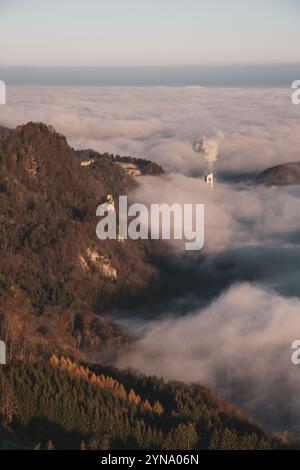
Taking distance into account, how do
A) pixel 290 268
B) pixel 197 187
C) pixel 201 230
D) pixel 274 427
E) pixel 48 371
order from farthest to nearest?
pixel 197 187 → pixel 201 230 → pixel 290 268 → pixel 274 427 → pixel 48 371

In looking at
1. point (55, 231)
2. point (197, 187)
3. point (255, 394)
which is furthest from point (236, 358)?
point (197, 187)

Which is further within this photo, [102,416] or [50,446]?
[102,416]

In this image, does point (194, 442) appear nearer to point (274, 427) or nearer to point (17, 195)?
point (274, 427)

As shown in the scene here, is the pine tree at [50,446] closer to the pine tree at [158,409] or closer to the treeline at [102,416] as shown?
the treeline at [102,416]

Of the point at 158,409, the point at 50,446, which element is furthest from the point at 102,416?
the point at 158,409

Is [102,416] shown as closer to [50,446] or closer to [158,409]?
[50,446]

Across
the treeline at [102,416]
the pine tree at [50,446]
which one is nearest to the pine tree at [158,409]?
the treeline at [102,416]

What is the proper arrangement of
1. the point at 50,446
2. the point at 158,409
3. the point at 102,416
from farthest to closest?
the point at 158,409
the point at 102,416
the point at 50,446

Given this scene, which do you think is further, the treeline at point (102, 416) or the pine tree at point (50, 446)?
the treeline at point (102, 416)

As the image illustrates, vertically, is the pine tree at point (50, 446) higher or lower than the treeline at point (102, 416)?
lower

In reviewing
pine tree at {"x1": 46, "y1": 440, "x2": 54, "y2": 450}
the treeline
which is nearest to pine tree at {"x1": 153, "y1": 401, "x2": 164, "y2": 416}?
the treeline

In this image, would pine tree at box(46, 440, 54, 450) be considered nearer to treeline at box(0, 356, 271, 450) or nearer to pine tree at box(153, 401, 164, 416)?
treeline at box(0, 356, 271, 450)
